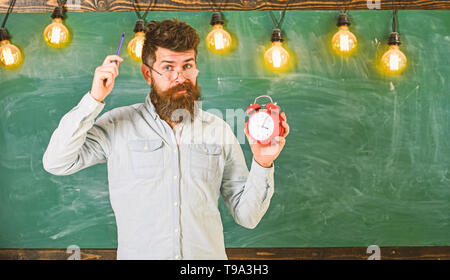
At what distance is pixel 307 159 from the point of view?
83.8 inches

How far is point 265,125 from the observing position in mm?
1607

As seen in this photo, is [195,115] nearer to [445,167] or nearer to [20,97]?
[20,97]

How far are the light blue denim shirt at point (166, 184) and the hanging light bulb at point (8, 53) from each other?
28.5 inches

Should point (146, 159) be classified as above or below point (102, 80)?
below

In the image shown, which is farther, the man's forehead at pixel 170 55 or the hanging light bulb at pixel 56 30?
the hanging light bulb at pixel 56 30

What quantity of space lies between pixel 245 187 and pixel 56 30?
4.01ft

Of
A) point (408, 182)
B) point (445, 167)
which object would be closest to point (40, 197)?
point (408, 182)

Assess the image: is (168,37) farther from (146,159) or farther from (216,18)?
(146,159)

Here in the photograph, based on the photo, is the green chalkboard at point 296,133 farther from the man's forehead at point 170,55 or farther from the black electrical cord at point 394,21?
the man's forehead at point 170,55

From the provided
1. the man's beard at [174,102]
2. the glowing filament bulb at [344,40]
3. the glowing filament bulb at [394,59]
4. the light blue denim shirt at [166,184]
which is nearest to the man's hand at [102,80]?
the light blue denim shirt at [166,184]

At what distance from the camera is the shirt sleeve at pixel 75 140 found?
1447 mm

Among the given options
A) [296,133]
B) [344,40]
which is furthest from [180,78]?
[344,40]

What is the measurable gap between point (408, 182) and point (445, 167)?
20 cm

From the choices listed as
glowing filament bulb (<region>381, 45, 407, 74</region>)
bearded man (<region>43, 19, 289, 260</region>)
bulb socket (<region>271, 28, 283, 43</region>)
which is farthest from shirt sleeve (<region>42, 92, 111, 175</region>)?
glowing filament bulb (<region>381, 45, 407, 74</region>)
